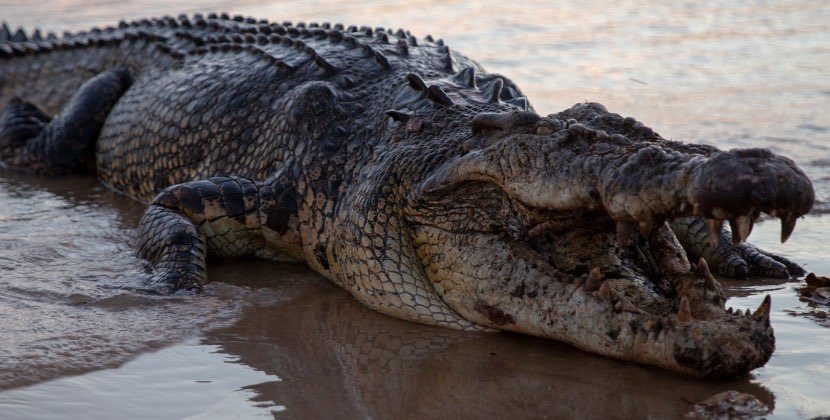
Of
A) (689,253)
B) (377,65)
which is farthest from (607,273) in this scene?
(377,65)

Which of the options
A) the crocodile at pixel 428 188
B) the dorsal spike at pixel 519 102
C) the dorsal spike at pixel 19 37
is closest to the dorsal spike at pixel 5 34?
the dorsal spike at pixel 19 37

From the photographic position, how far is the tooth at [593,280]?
359cm

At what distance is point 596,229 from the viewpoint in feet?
12.1

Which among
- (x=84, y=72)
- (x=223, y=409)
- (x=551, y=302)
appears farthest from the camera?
(x=84, y=72)

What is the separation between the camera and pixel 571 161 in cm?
351

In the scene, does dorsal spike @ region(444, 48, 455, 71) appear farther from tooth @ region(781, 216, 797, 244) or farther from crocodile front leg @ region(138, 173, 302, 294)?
tooth @ region(781, 216, 797, 244)

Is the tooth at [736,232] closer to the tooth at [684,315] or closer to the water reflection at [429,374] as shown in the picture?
the tooth at [684,315]

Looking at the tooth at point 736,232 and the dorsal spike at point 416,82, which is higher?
the dorsal spike at point 416,82

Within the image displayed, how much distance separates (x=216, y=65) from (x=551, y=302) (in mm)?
3048

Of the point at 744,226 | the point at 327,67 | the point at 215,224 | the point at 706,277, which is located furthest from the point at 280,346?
the point at 744,226

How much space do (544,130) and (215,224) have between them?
1.97 metres

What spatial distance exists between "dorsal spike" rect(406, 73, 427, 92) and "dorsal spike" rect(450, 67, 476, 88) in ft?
0.65

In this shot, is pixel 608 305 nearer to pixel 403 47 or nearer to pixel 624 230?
pixel 624 230

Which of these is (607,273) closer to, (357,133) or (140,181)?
(357,133)
